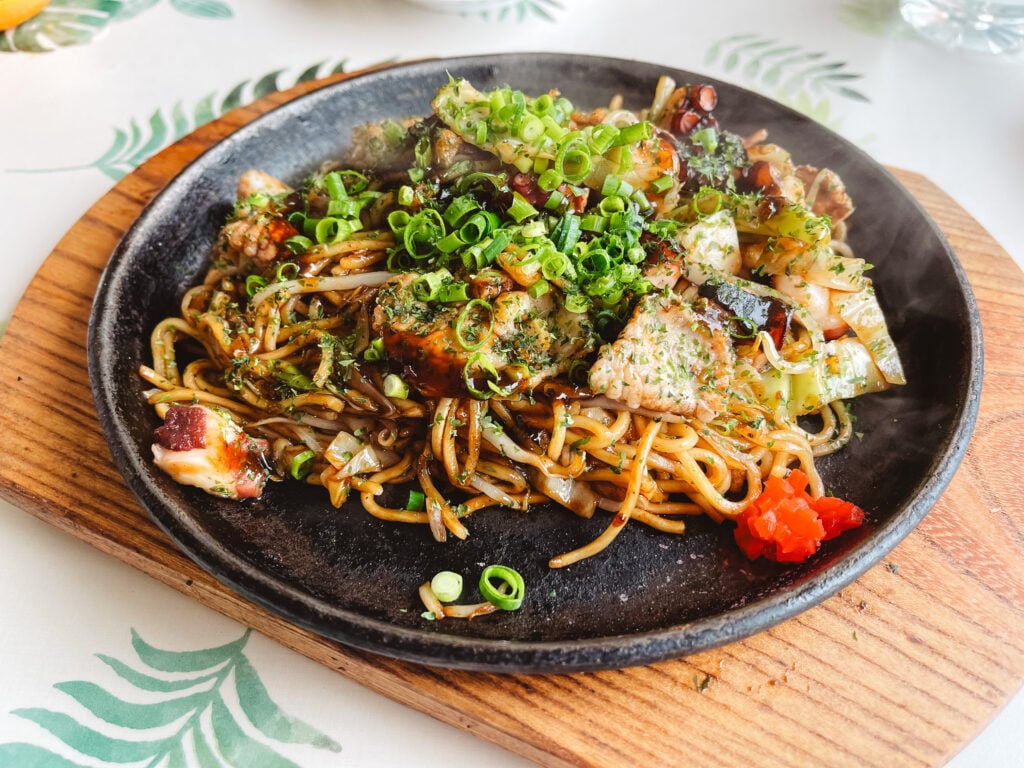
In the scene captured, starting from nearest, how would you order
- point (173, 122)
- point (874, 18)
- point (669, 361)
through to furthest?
1. point (669, 361)
2. point (173, 122)
3. point (874, 18)

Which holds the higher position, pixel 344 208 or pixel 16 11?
pixel 344 208

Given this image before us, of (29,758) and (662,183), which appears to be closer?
(29,758)

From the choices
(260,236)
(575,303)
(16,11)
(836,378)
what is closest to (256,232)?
(260,236)

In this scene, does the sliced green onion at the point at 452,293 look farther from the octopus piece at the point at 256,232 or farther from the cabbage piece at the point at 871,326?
the cabbage piece at the point at 871,326

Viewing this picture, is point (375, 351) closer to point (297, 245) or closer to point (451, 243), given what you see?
point (451, 243)

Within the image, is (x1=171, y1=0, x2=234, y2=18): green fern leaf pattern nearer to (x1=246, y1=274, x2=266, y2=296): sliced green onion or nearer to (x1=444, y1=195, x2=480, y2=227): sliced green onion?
(x1=246, y1=274, x2=266, y2=296): sliced green onion

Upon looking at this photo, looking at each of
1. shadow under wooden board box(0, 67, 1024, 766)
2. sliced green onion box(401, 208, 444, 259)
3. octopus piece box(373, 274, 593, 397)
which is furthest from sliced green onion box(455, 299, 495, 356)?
shadow under wooden board box(0, 67, 1024, 766)

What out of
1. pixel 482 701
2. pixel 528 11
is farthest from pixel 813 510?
pixel 528 11

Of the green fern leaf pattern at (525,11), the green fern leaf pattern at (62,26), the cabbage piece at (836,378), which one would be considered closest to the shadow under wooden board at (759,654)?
the cabbage piece at (836,378)
